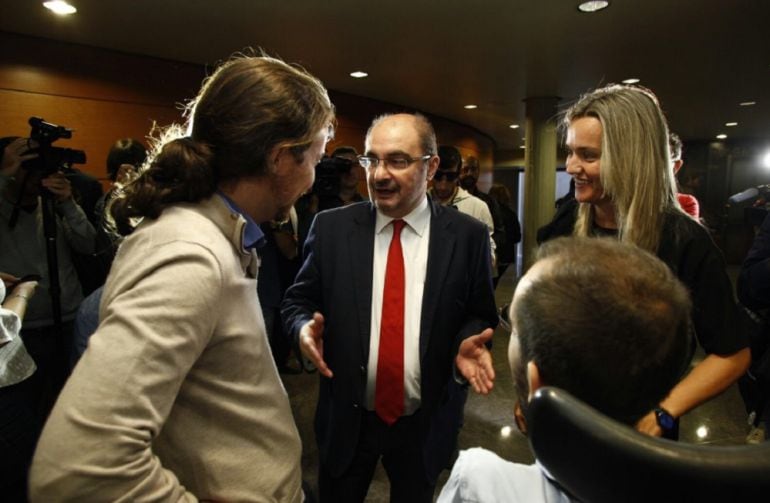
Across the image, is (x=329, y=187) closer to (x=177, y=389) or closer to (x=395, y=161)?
(x=395, y=161)

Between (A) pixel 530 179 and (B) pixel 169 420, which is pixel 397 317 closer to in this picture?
(B) pixel 169 420

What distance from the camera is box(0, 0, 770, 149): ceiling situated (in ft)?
11.1

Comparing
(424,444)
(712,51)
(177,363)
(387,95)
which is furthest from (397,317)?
(387,95)

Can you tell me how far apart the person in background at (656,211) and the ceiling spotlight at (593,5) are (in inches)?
104

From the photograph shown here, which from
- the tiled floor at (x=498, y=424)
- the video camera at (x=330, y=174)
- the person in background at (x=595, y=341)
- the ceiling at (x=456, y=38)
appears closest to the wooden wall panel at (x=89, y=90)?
the ceiling at (x=456, y=38)

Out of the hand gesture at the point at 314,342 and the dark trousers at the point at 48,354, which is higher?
the hand gesture at the point at 314,342

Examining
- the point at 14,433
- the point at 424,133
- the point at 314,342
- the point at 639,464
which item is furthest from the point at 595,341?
the point at 14,433

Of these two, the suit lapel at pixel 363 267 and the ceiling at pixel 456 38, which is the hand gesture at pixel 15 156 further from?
the ceiling at pixel 456 38

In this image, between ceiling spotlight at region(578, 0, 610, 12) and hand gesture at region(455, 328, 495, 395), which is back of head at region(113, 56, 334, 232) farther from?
ceiling spotlight at region(578, 0, 610, 12)

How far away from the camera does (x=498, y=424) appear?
2779 millimetres

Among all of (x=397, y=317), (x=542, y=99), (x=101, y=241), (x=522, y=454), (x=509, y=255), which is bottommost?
(x=522, y=454)

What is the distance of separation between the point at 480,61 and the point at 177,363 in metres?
4.88

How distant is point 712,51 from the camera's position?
4496mm

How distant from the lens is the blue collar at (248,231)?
0.86 m
